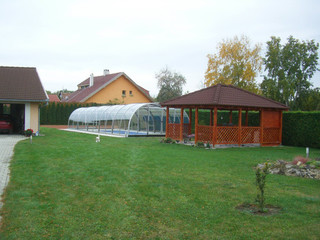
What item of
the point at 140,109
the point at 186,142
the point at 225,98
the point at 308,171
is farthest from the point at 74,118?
the point at 308,171

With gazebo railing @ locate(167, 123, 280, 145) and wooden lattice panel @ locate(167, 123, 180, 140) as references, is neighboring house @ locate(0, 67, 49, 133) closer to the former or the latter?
wooden lattice panel @ locate(167, 123, 180, 140)

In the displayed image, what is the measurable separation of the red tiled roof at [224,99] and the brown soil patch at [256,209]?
1048 centimetres

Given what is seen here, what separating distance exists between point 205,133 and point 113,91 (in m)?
28.0

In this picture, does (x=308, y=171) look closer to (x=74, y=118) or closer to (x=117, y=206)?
(x=117, y=206)

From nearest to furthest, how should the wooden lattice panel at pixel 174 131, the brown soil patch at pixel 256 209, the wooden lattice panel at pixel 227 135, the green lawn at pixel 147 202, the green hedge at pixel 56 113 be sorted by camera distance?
the green lawn at pixel 147 202, the brown soil patch at pixel 256 209, the wooden lattice panel at pixel 227 135, the wooden lattice panel at pixel 174 131, the green hedge at pixel 56 113

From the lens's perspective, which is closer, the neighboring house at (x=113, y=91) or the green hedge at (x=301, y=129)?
the green hedge at (x=301, y=129)

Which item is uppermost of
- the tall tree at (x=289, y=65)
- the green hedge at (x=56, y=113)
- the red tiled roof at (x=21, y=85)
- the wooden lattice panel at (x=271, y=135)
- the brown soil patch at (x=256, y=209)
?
the tall tree at (x=289, y=65)

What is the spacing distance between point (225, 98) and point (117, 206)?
12.6 m

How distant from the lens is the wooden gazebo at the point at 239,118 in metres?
17.6

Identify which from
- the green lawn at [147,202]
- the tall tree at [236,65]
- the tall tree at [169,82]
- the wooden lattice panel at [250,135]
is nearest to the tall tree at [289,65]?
the tall tree at [236,65]

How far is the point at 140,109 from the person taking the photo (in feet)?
81.6

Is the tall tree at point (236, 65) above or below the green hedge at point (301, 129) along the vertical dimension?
above

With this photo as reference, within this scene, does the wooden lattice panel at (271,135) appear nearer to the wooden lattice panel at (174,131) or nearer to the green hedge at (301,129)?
the green hedge at (301,129)

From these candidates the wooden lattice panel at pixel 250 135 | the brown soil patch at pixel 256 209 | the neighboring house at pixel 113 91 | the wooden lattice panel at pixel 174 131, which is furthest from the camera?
the neighboring house at pixel 113 91
